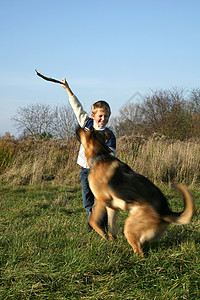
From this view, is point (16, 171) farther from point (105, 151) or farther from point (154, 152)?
point (105, 151)

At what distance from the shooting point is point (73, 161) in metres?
10.1

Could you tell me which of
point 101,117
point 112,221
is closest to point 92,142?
point 101,117

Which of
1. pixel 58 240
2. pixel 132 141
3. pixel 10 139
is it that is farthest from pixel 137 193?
pixel 10 139

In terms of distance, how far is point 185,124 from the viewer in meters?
18.2

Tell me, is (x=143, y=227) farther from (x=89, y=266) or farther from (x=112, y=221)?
(x=112, y=221)

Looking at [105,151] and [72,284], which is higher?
[105,151]

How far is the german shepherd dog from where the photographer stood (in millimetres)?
3383

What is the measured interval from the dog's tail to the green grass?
1.35 feet

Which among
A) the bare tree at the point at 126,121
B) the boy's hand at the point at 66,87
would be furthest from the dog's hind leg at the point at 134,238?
the bare tree at the point at 126,121

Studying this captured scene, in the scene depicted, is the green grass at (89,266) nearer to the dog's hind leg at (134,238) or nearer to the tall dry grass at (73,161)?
the dog's hind leg at (134,238)

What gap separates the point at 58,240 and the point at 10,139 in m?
8.59

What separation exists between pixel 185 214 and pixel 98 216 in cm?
106

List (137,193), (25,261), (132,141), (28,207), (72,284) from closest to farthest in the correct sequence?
(72,284)
(25,261)
(137,193)
(28,207)
(132,141)

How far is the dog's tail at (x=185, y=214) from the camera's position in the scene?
3355 millimetres
